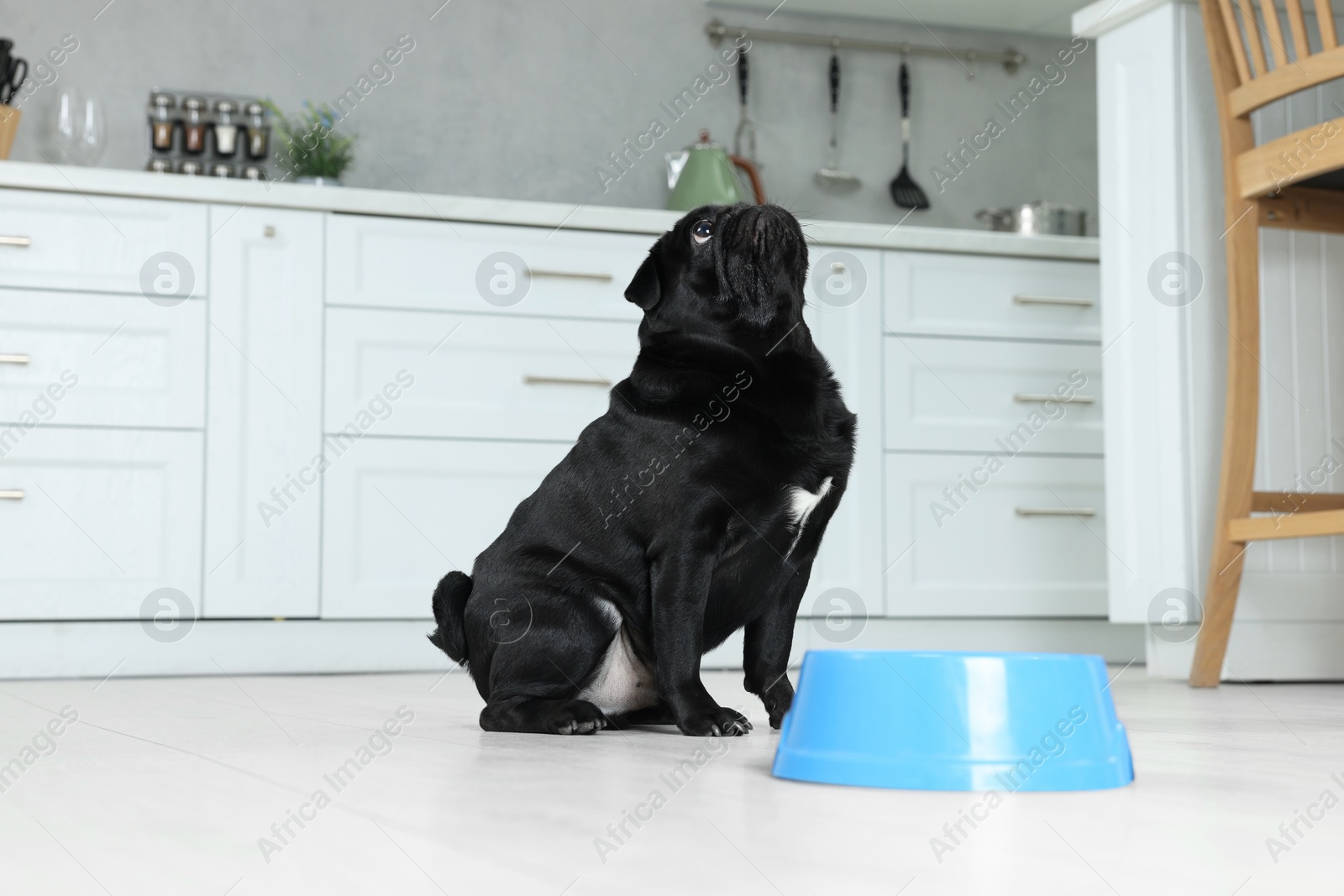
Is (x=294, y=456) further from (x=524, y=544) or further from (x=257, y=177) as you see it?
(x=524, y=544)

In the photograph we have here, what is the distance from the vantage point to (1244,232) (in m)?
2.41

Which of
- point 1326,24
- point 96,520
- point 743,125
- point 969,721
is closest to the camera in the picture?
point 969,721

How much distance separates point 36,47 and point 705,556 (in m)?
2.81

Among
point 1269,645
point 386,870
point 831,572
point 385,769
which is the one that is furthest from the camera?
point 831,572

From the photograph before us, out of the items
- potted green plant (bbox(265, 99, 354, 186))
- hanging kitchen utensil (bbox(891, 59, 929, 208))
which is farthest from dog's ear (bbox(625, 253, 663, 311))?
hanging kitchen utensil (bbox(891, 59, 929, 208))

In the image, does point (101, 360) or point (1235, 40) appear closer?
point (1235, 40)

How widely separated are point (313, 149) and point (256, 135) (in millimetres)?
142

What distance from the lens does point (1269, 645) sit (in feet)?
8.61

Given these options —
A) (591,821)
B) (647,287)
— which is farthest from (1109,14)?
(591,821)

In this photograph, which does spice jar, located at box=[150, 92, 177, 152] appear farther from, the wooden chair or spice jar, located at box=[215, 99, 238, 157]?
the wooden chair

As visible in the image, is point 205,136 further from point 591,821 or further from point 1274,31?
point 591,821

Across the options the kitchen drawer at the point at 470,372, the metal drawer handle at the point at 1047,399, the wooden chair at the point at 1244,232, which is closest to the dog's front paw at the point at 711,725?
the wooden chair at the point at 1244,232

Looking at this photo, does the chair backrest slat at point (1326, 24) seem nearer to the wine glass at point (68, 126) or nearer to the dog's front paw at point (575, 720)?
the dog's front paw at point (575, 720)

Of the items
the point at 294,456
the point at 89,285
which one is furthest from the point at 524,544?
the point at 89,285
